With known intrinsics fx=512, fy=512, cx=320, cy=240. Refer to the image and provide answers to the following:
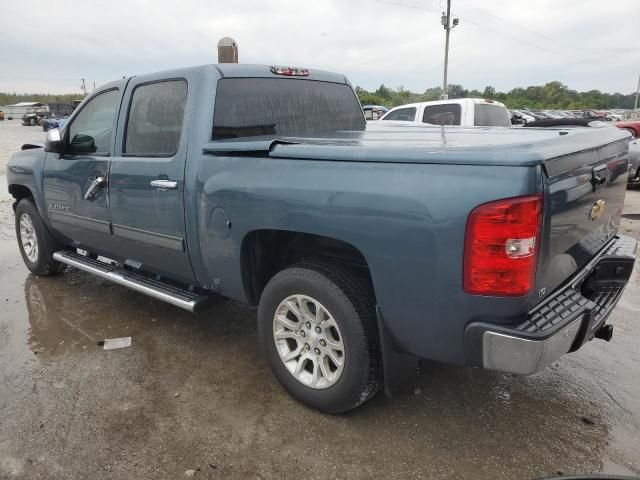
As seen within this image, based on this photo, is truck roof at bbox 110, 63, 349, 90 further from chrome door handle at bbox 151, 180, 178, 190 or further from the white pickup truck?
the white pickup truck

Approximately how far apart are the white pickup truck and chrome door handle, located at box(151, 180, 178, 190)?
605cm

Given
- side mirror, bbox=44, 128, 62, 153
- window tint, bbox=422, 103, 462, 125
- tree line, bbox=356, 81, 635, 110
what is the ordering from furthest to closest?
1. tree line, bbox=356, 81, 635, 110
2. window tint, bbox=422, 103, 462, 125
3. side mirror, bbox=44, 128, 62, 153

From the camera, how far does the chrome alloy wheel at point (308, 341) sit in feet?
9.00

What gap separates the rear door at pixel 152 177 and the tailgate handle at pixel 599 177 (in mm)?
2295

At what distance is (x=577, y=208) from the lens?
240 centimetres

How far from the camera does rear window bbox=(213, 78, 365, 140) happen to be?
3.34 meters

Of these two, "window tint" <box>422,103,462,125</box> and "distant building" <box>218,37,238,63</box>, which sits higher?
"distant building" <box>218,37,238,63</box>

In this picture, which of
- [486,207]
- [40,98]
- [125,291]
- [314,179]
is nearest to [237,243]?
[314,179]

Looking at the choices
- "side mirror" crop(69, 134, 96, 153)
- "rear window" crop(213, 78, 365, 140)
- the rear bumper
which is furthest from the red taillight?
"side mirror" crop(69, 134, 96, 153)

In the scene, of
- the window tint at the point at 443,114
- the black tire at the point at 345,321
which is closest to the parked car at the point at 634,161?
the window tint at the point at 443,114

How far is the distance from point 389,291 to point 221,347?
1821 millimetres

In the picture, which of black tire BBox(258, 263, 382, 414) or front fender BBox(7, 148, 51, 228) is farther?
front fender BBox(7, 148, 51, 228)

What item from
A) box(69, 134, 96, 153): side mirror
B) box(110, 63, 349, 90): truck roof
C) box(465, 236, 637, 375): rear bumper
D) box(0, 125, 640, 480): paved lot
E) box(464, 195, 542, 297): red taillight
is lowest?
box(0, 125, 640, 480): paved lot

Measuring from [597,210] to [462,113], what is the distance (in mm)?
6412
